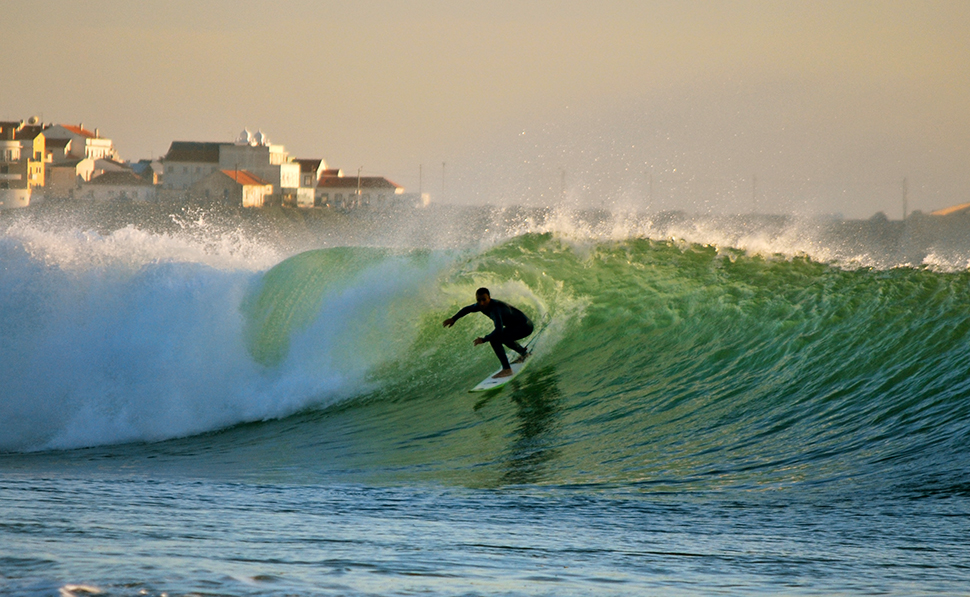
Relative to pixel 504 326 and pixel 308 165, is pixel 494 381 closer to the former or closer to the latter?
pixel 504 326

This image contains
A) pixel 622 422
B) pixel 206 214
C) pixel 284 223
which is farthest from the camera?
pixel 206 214

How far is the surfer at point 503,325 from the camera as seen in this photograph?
9609 millimetres

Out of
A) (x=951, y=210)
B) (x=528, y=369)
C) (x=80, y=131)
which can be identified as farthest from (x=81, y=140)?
(x=528, y=369)

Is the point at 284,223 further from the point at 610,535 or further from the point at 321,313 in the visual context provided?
the point at 610,535

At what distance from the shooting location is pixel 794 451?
669 centimetres

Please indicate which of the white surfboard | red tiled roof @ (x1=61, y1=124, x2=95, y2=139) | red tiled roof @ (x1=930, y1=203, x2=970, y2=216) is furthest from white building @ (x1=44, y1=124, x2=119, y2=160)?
the white surfboard

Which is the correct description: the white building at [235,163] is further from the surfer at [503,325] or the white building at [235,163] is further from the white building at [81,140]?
the surfer at [503,325]

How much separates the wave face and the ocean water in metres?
0.04

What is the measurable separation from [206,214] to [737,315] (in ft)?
261

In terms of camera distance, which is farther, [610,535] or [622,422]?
[622,422]

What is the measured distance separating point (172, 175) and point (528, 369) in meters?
96.3

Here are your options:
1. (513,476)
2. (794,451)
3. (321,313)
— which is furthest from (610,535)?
(321,313)

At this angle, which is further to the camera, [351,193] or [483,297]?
[351,193]

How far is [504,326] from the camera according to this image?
32.7 ft
